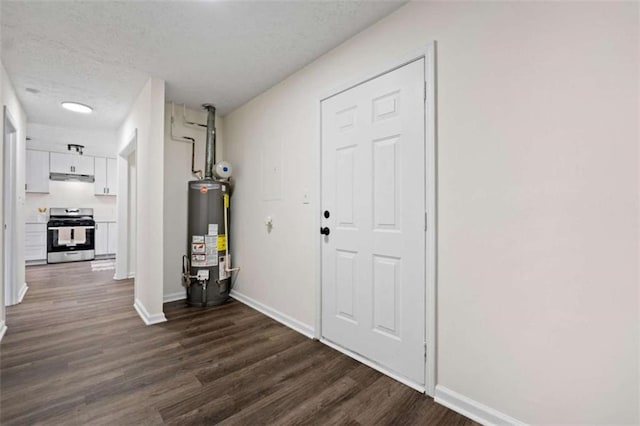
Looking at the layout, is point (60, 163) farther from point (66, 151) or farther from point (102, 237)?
point (102, 237)

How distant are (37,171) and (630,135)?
885cm

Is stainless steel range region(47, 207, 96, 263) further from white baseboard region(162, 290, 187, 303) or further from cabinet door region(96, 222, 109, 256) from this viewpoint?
white baseboard region(162, 290, 187, 303)

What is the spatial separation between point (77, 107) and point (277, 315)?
3705mm

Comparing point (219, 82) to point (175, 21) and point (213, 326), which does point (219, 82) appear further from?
point (213, 326)

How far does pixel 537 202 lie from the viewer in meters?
1.34

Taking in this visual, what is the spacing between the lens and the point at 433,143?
1.70m

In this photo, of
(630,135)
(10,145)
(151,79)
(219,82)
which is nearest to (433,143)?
(630,135)

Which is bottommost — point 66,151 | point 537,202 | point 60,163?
point 537,202

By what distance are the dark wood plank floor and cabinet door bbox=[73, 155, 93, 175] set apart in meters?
4.69

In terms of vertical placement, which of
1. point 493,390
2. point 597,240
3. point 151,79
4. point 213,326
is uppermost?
point 151,79

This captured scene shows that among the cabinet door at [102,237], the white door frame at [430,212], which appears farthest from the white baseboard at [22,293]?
the white door frame at [430,212]

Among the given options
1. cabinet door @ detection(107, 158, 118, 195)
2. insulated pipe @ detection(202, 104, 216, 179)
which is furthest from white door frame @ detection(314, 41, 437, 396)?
cabinet door @ detection(107, 158, 118, 195)

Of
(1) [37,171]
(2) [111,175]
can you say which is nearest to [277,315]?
(2) [111,175]

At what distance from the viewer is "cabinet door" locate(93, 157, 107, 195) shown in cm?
676
